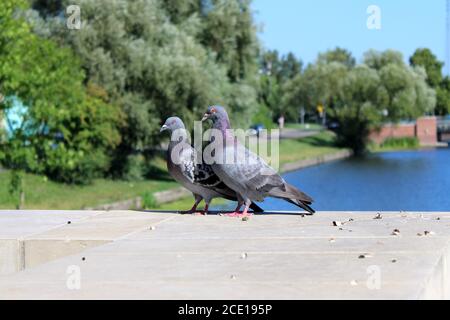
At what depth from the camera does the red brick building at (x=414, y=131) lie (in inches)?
2950

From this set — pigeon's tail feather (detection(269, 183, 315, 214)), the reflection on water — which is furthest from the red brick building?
pigeon's tail feather (detection(269, 183, 315, 214))

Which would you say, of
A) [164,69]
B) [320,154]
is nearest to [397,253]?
[164,69]

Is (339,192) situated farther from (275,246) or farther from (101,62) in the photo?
(275,246)

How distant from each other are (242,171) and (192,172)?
30.0 inches

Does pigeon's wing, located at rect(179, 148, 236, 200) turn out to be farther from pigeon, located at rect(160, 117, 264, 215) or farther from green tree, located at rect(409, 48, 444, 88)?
green tree, located at rect(409, 48, 444, 88)

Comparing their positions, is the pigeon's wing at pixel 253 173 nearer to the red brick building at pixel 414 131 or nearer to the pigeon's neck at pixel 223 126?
the pigeon's neck at pixel 223 126

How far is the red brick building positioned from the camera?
246 ft

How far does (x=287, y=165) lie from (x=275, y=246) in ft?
159

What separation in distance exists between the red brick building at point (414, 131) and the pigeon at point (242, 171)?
209ft

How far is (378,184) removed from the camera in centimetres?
4409

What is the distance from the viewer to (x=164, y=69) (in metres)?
38.0

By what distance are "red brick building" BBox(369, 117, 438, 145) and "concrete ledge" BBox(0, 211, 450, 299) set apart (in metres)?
64.1

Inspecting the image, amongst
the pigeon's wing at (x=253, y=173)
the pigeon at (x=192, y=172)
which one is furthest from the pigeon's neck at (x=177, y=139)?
the pigeon's wing at (x=253, y=173)

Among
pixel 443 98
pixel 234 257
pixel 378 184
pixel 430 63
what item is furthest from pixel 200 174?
pixel 430 63
